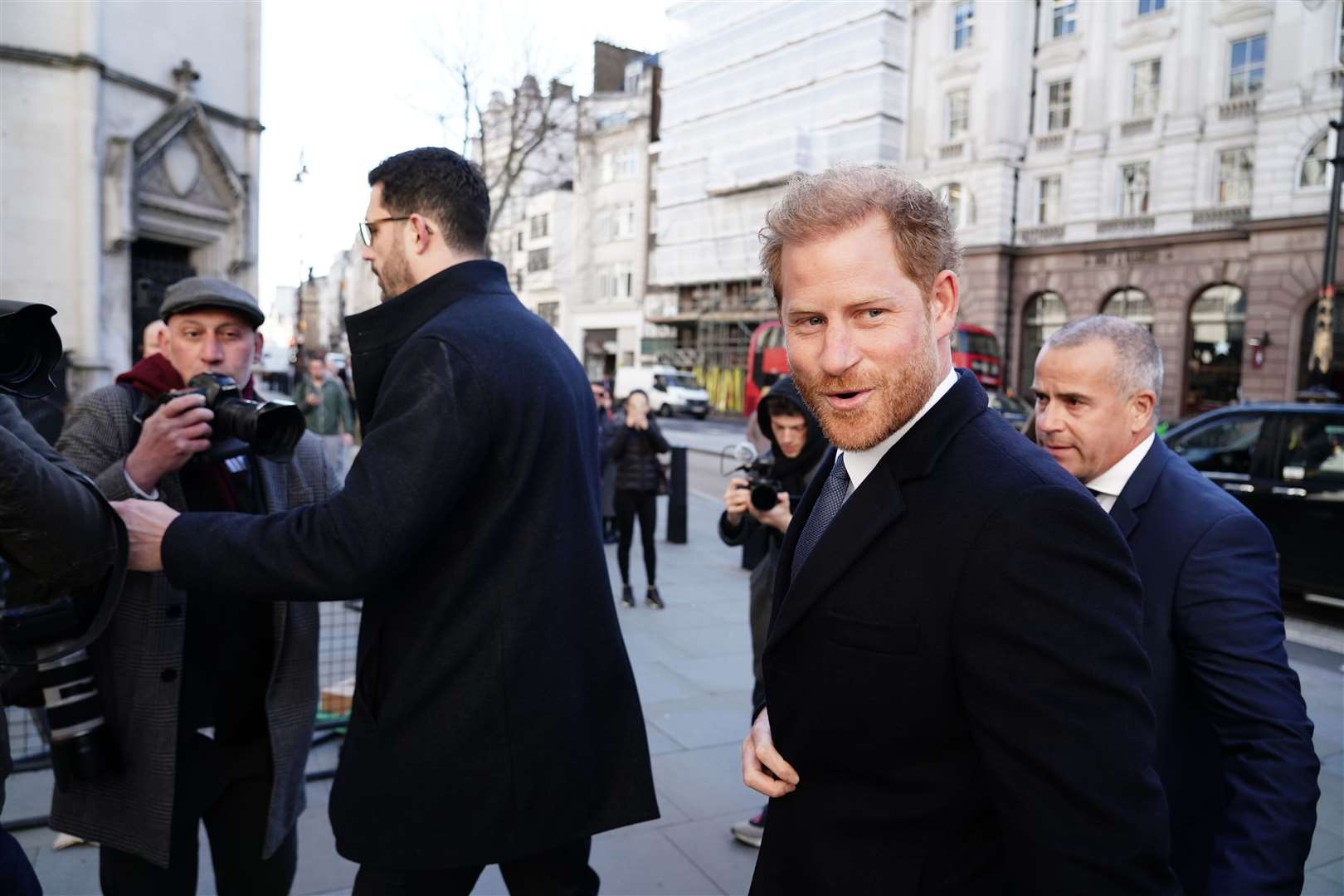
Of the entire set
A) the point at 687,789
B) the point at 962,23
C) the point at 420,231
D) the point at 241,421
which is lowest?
the point at 687,789

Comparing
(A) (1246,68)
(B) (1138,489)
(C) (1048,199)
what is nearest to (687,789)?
(B) (1138,489)

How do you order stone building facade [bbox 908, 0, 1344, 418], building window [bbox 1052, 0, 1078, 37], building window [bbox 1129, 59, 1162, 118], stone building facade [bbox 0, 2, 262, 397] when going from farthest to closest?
building window [bbox 1052, 0, 1078, 37] → building window [bbox 1129, 59, 1162, 118] → stone building facade [bbox 908, 0, 1344, 418] → stone building facade [bbox 0, 2, 262, 397]

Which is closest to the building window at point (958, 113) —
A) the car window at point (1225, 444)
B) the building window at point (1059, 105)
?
the building window at point (1059, 105)

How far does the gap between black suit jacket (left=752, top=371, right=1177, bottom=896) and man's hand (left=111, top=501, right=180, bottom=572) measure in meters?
1.21

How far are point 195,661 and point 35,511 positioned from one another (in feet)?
3.26

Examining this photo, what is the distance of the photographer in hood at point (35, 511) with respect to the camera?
1.49 meters

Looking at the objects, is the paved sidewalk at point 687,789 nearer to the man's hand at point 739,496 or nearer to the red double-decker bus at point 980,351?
the man's hand at point 739,496

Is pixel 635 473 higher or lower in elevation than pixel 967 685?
lower

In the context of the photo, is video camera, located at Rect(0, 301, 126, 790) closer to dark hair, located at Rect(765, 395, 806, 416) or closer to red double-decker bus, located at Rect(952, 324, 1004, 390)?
dark hair, located at Rect(765, 395, 806, 416)

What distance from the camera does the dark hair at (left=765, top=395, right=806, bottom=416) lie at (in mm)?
3877

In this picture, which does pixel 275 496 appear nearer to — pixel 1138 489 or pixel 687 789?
pixel 1138 489

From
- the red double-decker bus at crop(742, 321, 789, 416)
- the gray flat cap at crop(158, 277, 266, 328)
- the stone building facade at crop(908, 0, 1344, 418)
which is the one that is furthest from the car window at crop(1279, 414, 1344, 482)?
the red double-decker bus at crop(742, 321, 789, 416)

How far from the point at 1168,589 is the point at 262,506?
7.41 ft

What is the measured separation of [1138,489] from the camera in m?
2.06
